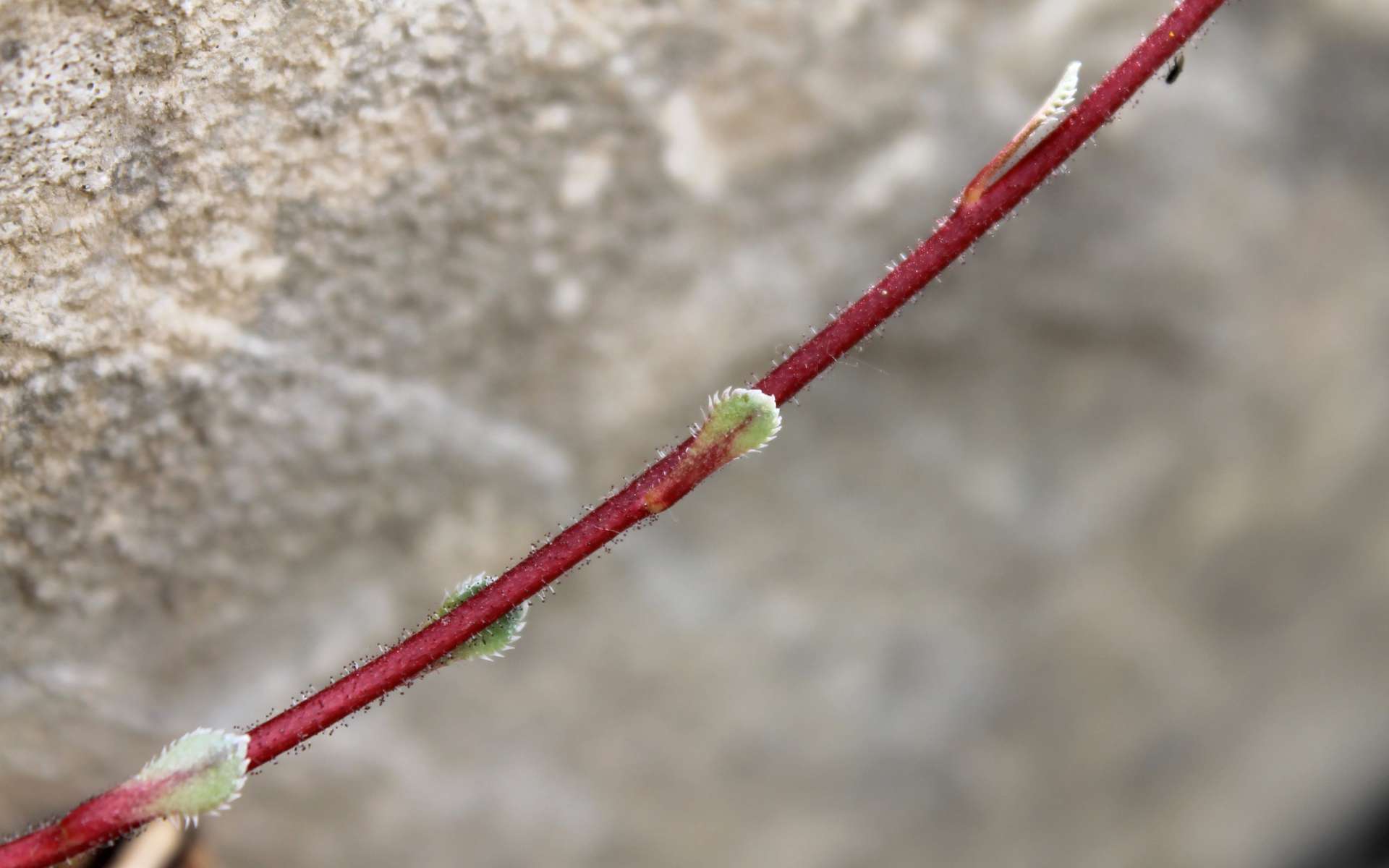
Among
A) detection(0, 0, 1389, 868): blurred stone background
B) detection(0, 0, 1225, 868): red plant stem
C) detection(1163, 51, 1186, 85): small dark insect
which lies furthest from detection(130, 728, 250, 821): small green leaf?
detection(1163, 51, 1186, 85): small dark insect

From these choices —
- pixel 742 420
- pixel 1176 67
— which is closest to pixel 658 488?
pixel 742 420

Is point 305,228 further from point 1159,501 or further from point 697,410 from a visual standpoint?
point 1159,501

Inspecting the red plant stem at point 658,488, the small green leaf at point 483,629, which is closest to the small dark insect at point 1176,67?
the red plant stem at point 658,488

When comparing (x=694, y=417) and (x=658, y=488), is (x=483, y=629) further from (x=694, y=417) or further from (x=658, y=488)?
(x=694, y=417)

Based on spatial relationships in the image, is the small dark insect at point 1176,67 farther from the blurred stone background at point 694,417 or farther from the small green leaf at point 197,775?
the small green leaf at point 197,775

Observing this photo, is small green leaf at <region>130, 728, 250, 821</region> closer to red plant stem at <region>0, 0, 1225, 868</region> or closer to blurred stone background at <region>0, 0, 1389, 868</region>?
red plant stem at <region>0, 0, 1225, 868</region>

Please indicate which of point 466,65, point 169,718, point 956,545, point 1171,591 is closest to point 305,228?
point 466,65
